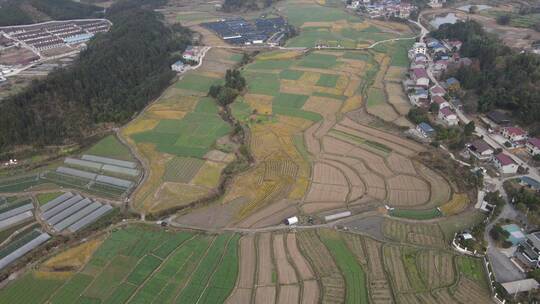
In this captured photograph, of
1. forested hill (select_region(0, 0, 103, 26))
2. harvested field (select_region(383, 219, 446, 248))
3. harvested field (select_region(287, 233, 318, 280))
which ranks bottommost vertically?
harvested field (select_region(287, 233, 318, 280))

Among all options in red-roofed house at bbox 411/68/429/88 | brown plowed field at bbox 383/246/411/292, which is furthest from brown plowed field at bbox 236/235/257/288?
red-roofed house at bbox 411/68/429/88

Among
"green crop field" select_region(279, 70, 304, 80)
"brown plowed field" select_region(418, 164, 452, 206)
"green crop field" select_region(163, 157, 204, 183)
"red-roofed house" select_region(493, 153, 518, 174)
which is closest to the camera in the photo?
"brown plowed field" select_region(418, 164, 452, 206)

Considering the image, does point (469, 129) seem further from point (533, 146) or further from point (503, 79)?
point (503, 79)

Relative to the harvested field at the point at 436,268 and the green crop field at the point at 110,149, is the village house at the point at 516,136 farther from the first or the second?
the green crop field at the point at 110,149

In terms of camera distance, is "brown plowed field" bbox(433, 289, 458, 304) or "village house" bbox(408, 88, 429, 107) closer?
"brown plowed field" bbox(433, 289, 458, 304)

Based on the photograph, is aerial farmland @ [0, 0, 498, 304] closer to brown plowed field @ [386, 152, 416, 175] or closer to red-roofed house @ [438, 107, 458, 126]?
brown plowed field @ [386, 152, 416, 175]

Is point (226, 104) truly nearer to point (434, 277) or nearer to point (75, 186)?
point (75, 186)
